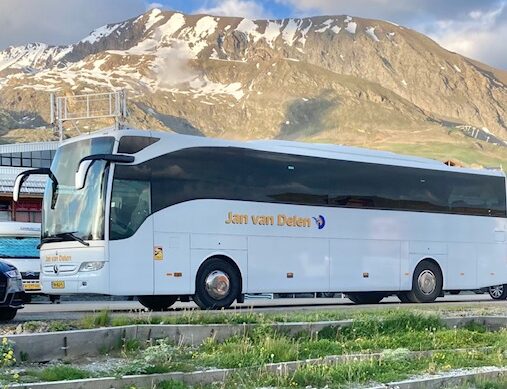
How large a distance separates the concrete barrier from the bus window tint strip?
6.17 m

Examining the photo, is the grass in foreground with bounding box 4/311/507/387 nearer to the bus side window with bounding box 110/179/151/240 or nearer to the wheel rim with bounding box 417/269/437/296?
the bus side window with bounding box 110/179/151/240

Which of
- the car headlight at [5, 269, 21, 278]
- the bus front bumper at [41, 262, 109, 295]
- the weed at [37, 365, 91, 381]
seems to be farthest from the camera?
the bus front bumper at [41, 262, 109, 295]

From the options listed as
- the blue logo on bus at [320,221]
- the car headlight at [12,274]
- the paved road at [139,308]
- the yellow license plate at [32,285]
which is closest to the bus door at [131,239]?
the paved road at [139,308]

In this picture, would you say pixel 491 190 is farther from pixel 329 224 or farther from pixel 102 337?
pixel 102 337

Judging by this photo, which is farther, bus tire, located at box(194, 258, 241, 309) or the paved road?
bus tire, located at box(194, 258, 241, 309)

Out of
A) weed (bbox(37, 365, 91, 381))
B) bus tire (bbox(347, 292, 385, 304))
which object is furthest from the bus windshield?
bus tire (bbox(347, 292, 385, 304))

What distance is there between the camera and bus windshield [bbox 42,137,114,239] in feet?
52.0

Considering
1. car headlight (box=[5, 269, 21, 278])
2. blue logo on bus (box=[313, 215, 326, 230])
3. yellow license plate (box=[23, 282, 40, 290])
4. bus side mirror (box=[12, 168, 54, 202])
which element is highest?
bus side mirror (box=[12, 168, 54, 202])

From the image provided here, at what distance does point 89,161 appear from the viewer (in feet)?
50.8

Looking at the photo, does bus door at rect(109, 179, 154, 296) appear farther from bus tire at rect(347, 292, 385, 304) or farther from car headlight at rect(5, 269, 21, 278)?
bus tire at rect(347, 292, 385, 304)

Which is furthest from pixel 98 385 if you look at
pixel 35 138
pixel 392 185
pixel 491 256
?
pixel 35 138

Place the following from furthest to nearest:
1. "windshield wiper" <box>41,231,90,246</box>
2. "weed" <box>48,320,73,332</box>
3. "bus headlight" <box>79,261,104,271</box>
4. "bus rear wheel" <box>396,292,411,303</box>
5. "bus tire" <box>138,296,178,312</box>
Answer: "bus rear wheel" <box>396,292,411,303</box>
"bus tire" <box>138,296,178,312</box>
"windshield wiper" <box>41,231,90,246</box>
"bus headlight" <box>79,261,104,271</box>
"weed" <box>48,320,73,332</box>

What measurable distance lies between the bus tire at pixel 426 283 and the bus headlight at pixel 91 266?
370 inches

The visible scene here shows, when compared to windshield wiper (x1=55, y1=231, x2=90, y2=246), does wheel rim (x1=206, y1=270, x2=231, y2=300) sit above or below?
below
